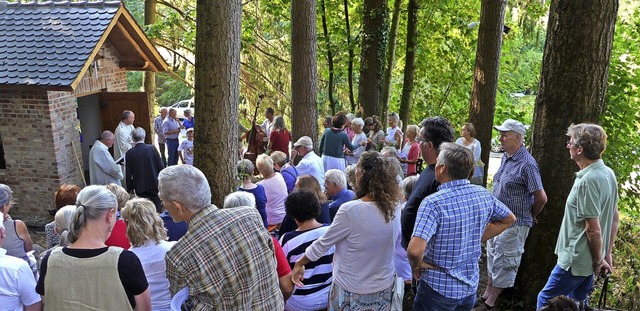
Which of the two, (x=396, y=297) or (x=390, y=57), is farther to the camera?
(x=390, y=57)

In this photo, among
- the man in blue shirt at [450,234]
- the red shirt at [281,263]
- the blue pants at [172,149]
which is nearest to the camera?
the man in blue shirt at [450,234]

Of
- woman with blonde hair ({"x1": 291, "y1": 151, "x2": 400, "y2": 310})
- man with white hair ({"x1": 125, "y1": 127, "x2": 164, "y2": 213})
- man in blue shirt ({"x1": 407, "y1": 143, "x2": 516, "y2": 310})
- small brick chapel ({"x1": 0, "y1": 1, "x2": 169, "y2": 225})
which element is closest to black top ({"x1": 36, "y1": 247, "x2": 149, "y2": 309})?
woman with blonde hair ({"x1": 291, "y1": 151, "x2": 400, "y2": 310})

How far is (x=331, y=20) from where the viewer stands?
1814 centimetres

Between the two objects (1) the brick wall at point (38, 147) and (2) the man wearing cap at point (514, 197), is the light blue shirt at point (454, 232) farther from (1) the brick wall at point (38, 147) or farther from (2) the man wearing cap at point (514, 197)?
(1) the brick wall at point (38, 147)

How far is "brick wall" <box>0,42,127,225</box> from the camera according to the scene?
10164 millimetres

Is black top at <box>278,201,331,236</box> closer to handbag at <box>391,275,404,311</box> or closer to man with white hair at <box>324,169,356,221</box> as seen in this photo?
man with white hair at <box>324,169,356,221</box>

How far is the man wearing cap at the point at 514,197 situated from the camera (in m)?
5.37

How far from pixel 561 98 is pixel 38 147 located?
871 centimetres

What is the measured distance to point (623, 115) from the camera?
9.52 metres

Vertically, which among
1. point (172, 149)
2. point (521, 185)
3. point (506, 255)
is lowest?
point (172, 149)

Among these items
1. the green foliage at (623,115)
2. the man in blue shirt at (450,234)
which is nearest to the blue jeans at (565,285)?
the man in blue shirt at (450,234)

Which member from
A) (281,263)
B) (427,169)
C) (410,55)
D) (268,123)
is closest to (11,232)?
(281,263)

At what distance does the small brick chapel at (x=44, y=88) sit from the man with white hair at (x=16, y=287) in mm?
6731

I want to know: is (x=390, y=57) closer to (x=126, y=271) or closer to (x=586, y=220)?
(x=586, y=220)
